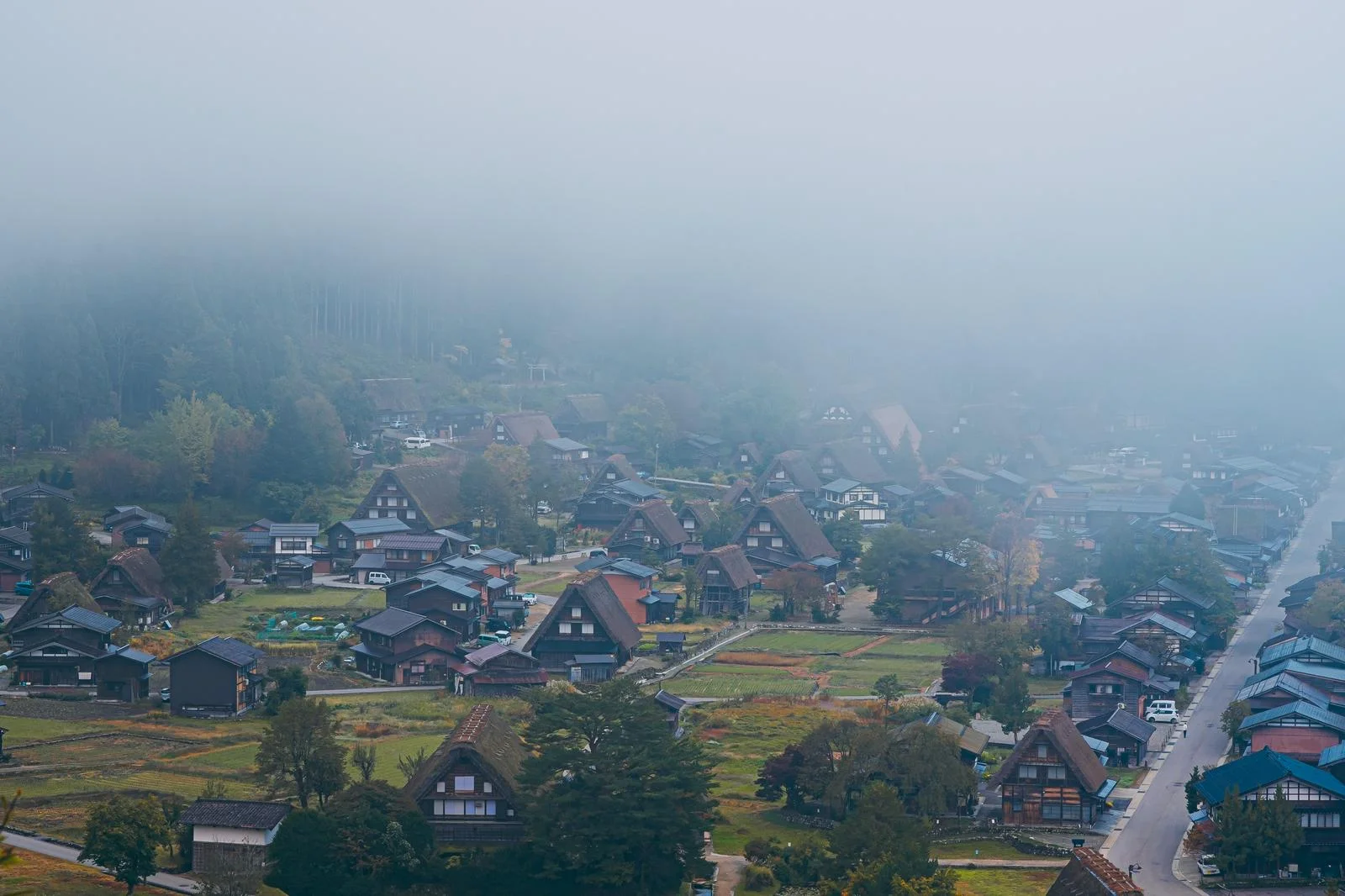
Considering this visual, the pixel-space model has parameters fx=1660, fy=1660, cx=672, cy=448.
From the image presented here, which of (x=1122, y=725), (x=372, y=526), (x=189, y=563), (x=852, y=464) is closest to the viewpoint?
(x=1122, y=725)

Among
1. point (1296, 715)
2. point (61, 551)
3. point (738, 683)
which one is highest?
point (1296, 715)

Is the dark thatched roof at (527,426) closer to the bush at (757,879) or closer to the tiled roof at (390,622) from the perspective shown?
the tiled roof at (390,622)

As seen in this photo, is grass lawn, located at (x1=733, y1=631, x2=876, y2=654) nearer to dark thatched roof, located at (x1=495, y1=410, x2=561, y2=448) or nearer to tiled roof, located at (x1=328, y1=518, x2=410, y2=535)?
tiled roof, located at (x1=328, y1=518, x2=410, y2=535)

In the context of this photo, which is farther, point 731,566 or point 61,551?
point 731,566

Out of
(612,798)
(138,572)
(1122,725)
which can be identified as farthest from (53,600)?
(1122,725)

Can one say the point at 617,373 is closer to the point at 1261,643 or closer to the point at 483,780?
the point at 1261,643

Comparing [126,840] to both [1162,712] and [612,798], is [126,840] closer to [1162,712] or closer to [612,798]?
[612,798]
